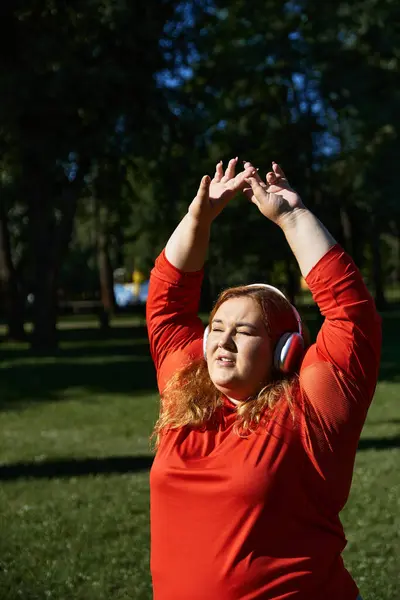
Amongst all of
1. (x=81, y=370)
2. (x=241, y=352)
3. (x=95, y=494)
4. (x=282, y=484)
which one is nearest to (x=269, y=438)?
(x=282, y=484)

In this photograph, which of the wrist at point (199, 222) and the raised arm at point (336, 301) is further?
the wrist at point (199, 222)

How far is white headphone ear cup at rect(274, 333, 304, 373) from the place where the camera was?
2.79m

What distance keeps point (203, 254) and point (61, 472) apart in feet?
24.9

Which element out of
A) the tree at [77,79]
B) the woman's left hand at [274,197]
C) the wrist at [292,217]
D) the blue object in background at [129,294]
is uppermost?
the tree at [77,79]

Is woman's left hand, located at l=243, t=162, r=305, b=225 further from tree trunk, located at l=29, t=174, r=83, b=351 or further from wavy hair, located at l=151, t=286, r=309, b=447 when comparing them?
tree trunk, located at l=29, t=174, r=83, b=351

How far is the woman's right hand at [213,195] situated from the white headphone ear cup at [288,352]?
442mm

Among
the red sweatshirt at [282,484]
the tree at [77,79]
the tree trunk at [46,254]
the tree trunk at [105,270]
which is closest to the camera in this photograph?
the red sweatshirt at [282,484]

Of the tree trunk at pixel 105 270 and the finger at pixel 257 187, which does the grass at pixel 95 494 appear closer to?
the finger at pixel 257 187

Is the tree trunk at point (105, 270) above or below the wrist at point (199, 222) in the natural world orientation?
below

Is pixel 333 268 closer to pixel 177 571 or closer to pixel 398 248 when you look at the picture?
pixel 177 571

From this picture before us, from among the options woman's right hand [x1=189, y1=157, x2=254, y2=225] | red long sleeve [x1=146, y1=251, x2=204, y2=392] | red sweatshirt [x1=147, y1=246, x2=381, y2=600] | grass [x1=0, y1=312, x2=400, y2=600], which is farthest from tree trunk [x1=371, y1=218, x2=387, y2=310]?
red sweatshirt [x1=147, y1=246, x2=381, y2=600]

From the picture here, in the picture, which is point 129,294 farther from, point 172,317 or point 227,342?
point 227,342

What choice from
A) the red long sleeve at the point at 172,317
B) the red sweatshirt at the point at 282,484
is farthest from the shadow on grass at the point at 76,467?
the red sweatshirt at the point at 282,484

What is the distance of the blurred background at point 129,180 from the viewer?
7.78 meters
